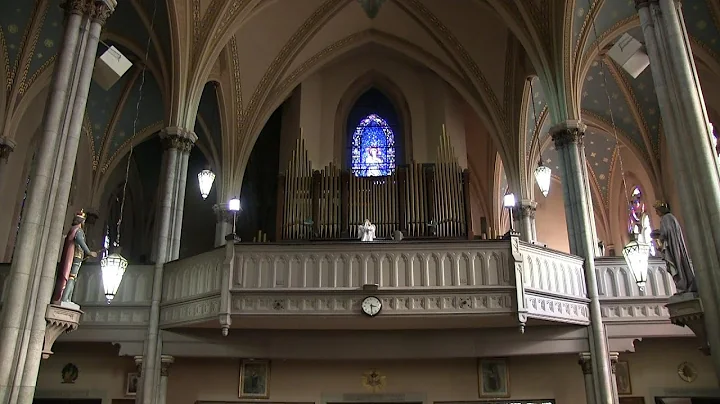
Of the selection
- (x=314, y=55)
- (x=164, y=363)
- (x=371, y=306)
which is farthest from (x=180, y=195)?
(x=314, y=55)

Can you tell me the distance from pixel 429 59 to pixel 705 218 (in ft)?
39.7

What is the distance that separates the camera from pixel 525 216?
18.0 metres

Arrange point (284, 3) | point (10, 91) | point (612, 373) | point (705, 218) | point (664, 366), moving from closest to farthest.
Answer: point (705, 218) → point (612, 373) → point (664, 366) → point (10, 91) → point (284, 3)

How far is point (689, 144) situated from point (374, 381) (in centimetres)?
811

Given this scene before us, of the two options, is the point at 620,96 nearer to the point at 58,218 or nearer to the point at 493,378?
the point at 493,378

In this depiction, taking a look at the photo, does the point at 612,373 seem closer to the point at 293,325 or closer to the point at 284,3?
the point at 293,325

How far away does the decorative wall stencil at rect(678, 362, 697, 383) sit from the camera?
1312 centimetres

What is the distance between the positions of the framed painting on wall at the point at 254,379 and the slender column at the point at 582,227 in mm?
6839

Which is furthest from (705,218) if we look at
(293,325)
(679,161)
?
(293,325)

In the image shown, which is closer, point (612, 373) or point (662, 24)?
point (662, 24)

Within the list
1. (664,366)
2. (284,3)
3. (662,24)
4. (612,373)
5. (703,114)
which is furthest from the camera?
(284,3)

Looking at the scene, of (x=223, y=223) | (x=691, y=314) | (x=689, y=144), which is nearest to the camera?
(x=691, y=314)

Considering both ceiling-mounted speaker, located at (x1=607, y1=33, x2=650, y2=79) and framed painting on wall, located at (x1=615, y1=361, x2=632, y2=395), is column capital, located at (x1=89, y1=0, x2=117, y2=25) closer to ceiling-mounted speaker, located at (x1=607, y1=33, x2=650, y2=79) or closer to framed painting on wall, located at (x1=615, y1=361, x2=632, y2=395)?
ceiling-mounted speaker, located at (x1=607, y1=33, x2=650, y2=79)

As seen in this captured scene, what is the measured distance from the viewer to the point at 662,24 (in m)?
9.37
